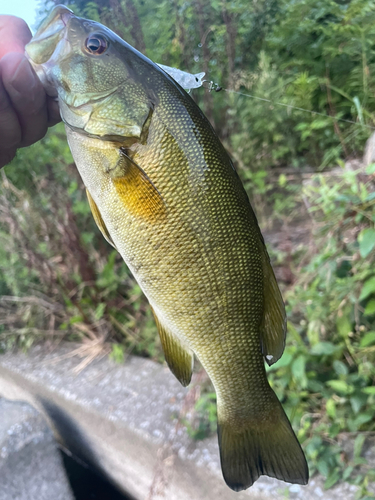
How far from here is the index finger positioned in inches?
27.7

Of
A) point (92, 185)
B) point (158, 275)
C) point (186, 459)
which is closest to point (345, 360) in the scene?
point (186, 459)

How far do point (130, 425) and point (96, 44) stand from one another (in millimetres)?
1584

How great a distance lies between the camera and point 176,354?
29.2 inches

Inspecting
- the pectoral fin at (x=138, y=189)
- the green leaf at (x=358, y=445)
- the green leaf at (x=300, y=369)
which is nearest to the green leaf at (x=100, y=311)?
the green leaf at (x=300, y=369)

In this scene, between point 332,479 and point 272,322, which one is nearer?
point 272,322

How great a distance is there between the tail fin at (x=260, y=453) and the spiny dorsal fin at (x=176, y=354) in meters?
0.16

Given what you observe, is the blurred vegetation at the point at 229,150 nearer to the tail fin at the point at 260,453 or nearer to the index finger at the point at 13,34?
the tail fin at the point at 260,453

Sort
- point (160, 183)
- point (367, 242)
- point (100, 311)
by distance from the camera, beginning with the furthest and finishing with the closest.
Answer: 1. point (100, 311)
2. point (367, 242)
3. point (160, 183)

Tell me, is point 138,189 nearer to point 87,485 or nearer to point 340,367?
point 340,367

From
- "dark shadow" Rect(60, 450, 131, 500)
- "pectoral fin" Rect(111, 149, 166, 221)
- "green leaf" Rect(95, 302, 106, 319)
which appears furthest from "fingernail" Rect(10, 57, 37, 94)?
"dark shadow" Rect(60, 450, 131, 500)

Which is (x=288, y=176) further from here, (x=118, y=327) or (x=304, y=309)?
(x=118, y=327)

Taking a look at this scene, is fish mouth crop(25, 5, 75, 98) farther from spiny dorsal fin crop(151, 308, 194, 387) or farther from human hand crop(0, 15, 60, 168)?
spiny dorsal fin crop(151, 308, 194, 387)

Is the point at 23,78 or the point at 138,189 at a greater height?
the point at 23,78

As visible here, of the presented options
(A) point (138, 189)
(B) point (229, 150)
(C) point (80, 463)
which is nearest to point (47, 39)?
(A) point (138, 189)
